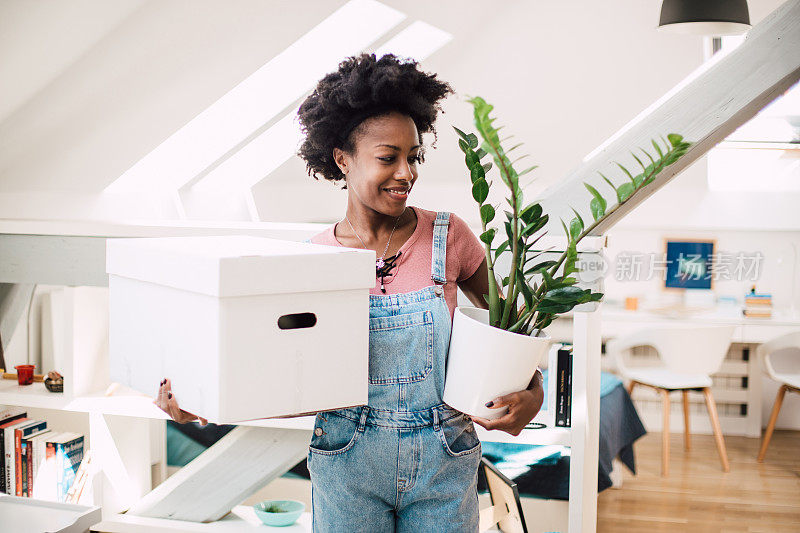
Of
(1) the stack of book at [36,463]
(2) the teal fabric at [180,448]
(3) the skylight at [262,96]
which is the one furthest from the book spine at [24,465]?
(3) the skylight at [262,96]

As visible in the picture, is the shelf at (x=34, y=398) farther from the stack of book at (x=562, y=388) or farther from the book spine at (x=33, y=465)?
the stack of book at (x=562, y=388)

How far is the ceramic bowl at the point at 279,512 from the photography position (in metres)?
2.43

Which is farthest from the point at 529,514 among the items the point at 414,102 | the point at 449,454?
the point at 414,102

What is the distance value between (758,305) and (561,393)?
3465 mm

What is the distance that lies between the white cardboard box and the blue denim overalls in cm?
6

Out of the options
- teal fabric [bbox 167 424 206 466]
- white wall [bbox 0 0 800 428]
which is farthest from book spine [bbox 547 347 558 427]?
teal fabric [bbox 167 424 206 466]

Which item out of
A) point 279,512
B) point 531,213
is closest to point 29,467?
point 279,512

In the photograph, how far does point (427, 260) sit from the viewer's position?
4.77 feet

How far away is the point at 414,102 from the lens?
1479mm

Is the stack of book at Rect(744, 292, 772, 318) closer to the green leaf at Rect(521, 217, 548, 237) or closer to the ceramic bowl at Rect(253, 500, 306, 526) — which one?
the ceramic bowl at Rect(253, 500, 306, 526)

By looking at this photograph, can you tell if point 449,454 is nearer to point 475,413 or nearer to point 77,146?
point 475,413

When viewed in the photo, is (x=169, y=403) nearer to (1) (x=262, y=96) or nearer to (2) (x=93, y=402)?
(2) (x=93, y=402)

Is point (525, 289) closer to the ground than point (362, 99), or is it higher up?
closer to the ground

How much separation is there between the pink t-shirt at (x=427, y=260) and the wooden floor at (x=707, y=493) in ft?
8.38
